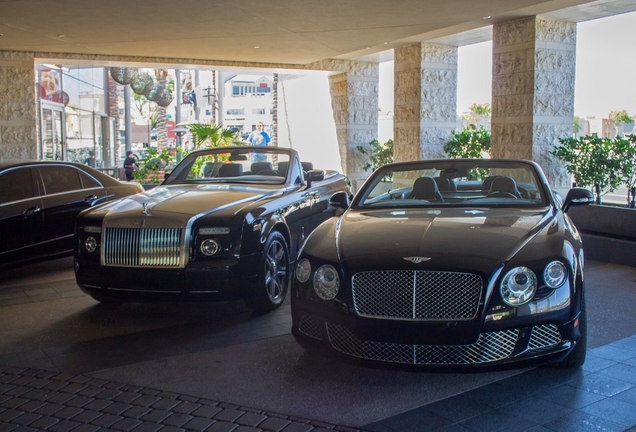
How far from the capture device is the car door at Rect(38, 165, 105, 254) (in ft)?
24.8

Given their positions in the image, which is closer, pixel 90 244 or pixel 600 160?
pixel 90 244

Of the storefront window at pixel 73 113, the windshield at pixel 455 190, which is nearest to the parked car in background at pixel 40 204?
the windshield at pixel 455 190

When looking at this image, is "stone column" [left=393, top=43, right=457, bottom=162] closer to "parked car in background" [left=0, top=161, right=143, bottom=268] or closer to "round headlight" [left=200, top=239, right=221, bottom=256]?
"parked car in background" [left=0, top=161, right=143, bottom=268]

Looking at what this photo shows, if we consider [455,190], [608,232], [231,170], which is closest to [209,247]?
[231,170]

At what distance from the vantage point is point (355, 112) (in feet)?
63.6

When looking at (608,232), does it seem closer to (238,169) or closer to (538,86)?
(538,86)

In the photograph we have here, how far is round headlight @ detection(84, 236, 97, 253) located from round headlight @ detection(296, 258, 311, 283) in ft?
7.41

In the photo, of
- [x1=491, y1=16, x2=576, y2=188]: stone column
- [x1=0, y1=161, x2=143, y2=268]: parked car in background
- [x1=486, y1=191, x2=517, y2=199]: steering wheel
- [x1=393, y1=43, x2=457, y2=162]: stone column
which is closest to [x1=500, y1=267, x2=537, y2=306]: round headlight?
[x1=486, y1=191, x2=517, y2=199]: steering wheel

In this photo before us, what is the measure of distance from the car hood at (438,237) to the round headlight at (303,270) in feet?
0.81

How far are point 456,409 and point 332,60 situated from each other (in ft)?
52.4

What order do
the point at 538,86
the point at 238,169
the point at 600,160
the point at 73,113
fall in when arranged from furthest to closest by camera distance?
1. the point at 73,113
2. the point at 538,86
3. the point at 600,160
4. the point at 238,169

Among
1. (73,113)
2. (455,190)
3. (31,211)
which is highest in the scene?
(73,113)

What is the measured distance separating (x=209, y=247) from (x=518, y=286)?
2686mm

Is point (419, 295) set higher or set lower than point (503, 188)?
lower
